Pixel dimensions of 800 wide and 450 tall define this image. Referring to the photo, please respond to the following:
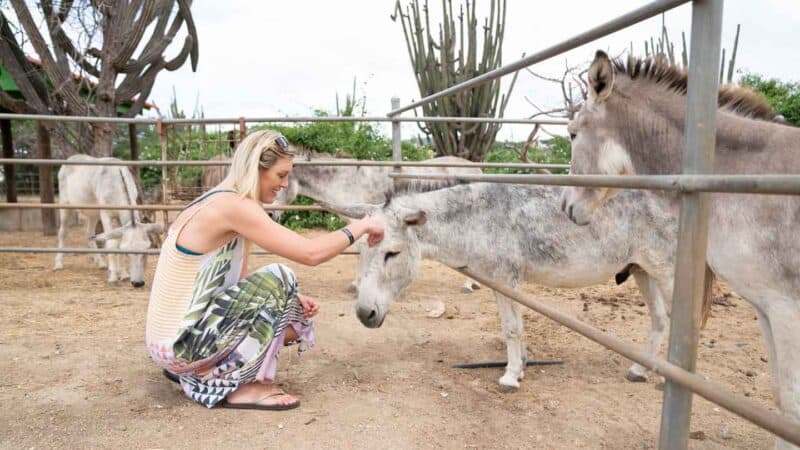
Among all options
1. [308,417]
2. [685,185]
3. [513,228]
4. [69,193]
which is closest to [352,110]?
[69,193]

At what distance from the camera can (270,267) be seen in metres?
2.97

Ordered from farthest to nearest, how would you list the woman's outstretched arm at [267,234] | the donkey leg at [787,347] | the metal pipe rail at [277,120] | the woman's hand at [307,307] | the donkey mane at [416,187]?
the metal pipe rail at [277,120], the donkey mane at [416,187], the woman's hand at [307,307], the woman's outstretched arm at [267,234], the donkey leg at [787,347]

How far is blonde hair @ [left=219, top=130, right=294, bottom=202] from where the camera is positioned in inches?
104

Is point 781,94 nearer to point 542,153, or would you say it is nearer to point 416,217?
point 542,153

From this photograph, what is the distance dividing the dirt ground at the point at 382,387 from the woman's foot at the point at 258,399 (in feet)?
0.20

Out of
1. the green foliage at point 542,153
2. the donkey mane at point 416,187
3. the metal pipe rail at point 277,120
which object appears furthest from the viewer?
the green foliage at point 542,153

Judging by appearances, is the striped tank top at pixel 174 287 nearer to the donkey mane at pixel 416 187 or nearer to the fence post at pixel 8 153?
the donkey mane at pixel 416 187

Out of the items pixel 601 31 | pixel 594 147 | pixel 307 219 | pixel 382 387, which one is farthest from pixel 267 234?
pixel 307 219

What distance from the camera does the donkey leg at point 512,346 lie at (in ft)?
11.1

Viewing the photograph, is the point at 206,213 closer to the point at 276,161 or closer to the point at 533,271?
the point at 276,161

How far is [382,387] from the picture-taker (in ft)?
10.6

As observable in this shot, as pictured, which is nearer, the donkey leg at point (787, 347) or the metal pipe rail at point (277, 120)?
the donkey leg at point (787, 347)

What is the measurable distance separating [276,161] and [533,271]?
6.28 feet

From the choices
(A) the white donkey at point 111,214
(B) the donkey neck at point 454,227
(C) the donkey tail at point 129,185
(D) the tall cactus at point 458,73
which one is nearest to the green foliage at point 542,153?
(D) the tall cactus at point 458,73
